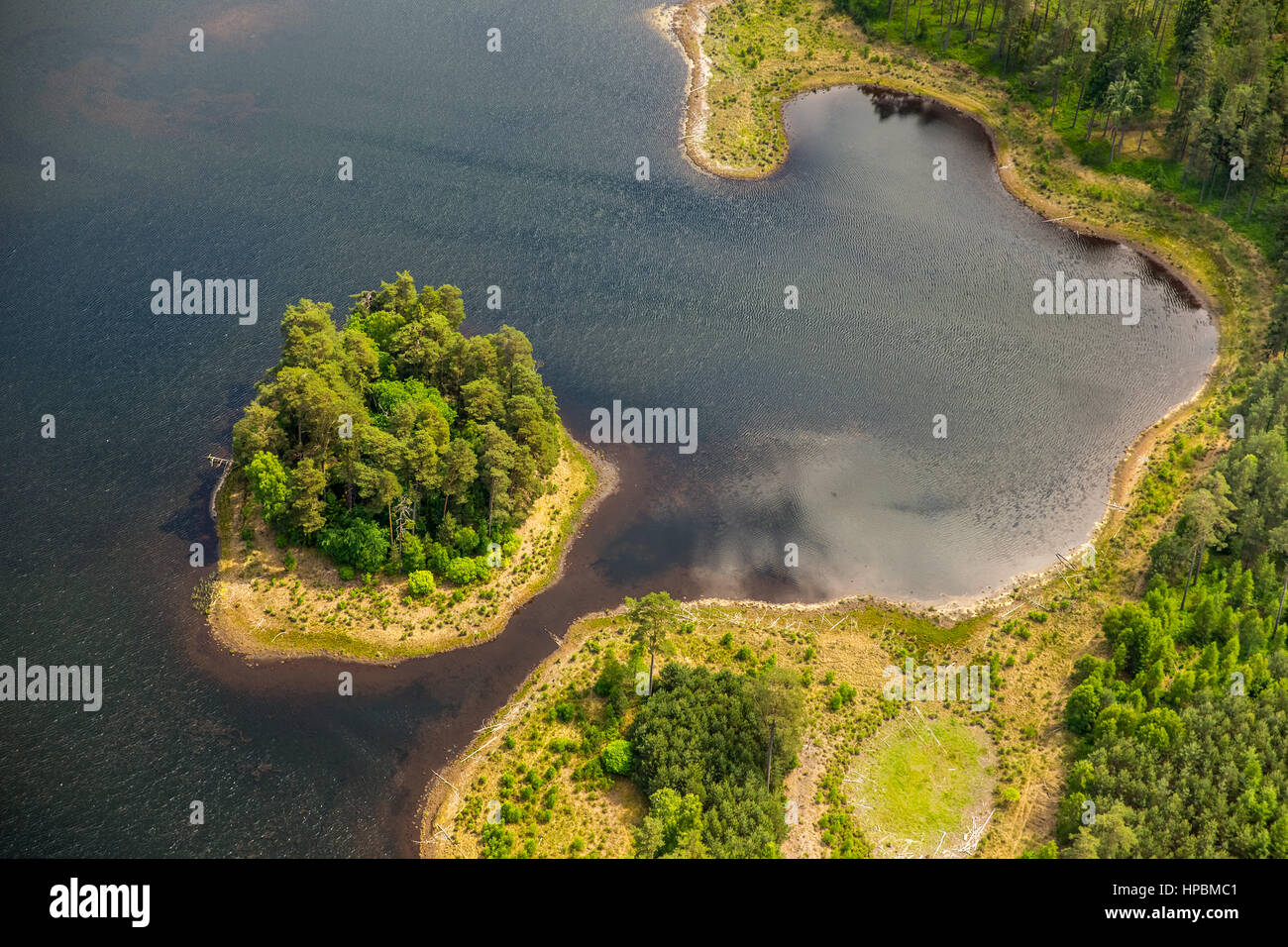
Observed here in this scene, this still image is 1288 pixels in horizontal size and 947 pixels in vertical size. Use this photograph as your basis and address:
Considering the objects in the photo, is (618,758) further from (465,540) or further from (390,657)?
(465,540)

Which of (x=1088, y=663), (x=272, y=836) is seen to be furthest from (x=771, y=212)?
(x=272, y=836)

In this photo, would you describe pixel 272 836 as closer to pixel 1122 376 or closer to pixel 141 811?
pixel 141 811

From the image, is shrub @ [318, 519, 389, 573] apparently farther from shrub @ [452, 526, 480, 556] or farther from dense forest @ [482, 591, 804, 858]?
dense forest @ [482, 591, 804, 858]

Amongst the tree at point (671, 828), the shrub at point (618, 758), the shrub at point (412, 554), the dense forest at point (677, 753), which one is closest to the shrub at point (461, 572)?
the shrub at point (412, 554)

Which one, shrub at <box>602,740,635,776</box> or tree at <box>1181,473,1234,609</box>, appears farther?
tree at <box>1181,473,1234,609</box>

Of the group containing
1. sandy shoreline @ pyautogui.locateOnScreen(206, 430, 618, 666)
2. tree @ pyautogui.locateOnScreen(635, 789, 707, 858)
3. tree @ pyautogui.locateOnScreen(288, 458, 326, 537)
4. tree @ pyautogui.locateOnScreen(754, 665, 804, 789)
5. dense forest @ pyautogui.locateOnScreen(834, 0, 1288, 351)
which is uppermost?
dense forest @ pyautogui.locateOnScreen(834, 0, 1288, 351)

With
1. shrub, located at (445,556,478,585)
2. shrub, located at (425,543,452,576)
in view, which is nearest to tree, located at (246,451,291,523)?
shrub, located at (425,543,452,576)
